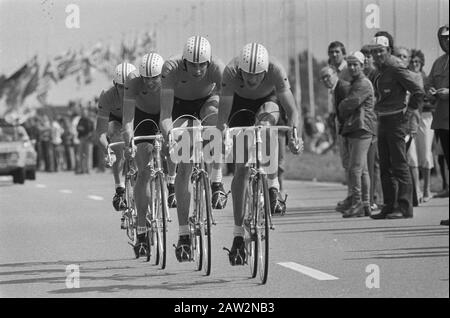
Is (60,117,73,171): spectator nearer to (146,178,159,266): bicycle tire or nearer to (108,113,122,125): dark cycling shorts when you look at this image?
(108,113,122,125): dark cycling shorts

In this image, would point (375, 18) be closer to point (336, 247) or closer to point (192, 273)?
point (336, 247)

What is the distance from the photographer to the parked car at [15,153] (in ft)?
91.6

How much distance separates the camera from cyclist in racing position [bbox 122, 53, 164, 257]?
34.3 feet

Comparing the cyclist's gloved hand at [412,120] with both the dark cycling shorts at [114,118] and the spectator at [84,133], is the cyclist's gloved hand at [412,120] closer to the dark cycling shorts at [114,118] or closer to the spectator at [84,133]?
the dark cycling shorts at [114,118]

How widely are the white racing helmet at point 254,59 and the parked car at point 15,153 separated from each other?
63.9 feet

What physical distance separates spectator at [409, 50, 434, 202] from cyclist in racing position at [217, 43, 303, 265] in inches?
278

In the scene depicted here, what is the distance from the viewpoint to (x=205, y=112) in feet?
34.9

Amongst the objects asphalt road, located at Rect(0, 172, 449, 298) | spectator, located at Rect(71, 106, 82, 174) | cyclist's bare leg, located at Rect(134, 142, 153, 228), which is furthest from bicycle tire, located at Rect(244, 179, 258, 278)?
spectator, located at Rect(71, 106, 82, 174)

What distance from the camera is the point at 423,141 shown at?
17.5m

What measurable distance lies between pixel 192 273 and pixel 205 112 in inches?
63.1

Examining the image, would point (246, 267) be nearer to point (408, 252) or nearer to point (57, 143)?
point (408, 252)

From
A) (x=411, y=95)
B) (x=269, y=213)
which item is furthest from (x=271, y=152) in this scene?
(x=411, y=95)

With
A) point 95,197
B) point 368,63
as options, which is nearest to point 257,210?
point 368,63
